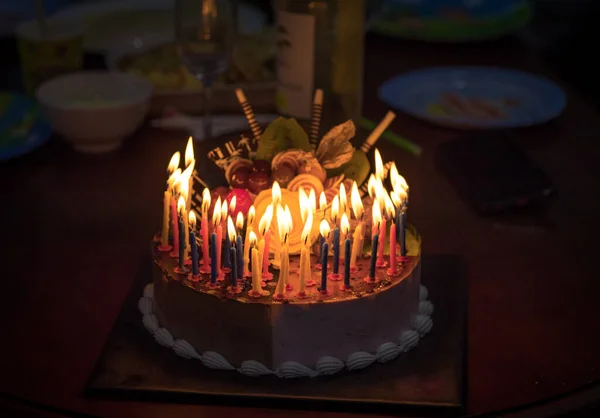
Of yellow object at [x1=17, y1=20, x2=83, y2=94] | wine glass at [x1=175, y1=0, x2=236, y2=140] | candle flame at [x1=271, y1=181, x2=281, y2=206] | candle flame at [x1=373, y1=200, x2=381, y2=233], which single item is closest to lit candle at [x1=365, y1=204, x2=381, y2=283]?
candle flame at [x1=373, y1=200, x2=381, y2=233]

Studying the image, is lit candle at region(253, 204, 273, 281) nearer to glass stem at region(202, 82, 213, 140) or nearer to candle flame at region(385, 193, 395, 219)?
candle flame at region(385, 193, 395, 219)

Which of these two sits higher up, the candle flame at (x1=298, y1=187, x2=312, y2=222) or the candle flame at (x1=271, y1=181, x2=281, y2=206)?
the candle flame at (x1=271, y1=181, x2=281, y2=206)

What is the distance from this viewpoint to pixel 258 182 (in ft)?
3.31

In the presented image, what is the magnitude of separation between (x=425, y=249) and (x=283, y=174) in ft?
0.93

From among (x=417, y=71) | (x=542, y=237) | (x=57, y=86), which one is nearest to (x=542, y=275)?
(x=542, y=237)

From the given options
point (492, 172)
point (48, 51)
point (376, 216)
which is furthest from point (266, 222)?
point (48, 51)

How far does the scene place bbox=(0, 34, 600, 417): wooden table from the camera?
3.05 ft

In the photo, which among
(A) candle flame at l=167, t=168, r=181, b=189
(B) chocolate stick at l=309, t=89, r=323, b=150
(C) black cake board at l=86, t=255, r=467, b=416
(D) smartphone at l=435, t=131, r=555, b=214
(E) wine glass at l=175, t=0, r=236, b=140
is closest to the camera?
(C) black cake board at l=86, t=255, r=467, b=416

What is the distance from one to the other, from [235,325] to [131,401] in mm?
131

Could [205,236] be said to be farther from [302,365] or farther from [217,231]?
[302,365]

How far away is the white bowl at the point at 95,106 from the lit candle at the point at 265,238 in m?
0.61

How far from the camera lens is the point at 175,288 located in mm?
933

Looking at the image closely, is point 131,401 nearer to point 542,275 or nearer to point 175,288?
point 175,288

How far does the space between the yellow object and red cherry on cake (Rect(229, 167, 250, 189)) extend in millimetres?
730
